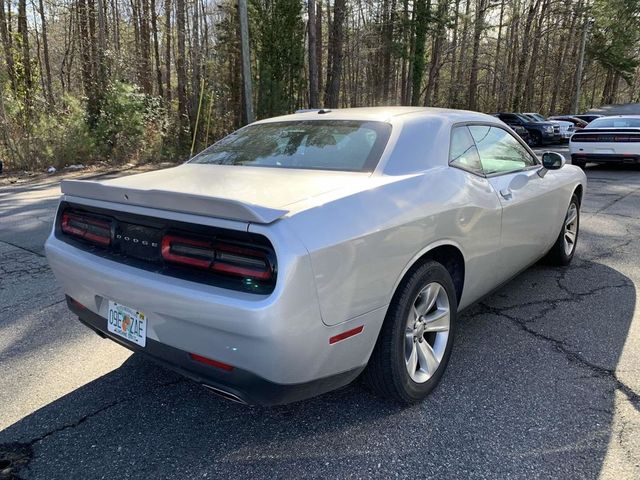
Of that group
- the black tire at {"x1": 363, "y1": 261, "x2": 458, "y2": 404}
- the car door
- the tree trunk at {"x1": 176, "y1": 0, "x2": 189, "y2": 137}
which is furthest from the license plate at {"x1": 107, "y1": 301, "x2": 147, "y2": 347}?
the tree trunk at {"x1": 176, "y1": 0, "x2": 189, "y2": 137}

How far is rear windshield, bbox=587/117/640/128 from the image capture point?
40.9 feet

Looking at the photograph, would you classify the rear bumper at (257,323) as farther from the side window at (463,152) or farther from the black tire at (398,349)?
the side window at (463,152)

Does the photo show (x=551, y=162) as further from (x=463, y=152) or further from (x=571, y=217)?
(x=463, y=152)

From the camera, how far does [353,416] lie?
254 cm

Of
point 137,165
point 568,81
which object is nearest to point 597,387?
point 137,165

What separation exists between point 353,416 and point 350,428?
3.9 inches

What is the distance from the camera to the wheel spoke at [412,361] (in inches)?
101

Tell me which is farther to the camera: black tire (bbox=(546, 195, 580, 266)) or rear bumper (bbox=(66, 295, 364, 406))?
black tire (bbox=(546, 195, 580, 266))

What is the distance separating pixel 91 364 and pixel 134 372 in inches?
13.2

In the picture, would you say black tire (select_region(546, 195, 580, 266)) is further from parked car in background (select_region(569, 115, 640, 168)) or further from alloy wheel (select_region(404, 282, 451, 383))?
parked car in background (select_region(569, 115, 640, 168))

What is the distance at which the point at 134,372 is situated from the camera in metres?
2.98

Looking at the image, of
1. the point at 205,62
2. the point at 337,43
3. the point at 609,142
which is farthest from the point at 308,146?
the point at 205,62

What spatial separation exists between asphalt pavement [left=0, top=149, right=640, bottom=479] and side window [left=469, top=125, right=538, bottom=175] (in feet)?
3.78

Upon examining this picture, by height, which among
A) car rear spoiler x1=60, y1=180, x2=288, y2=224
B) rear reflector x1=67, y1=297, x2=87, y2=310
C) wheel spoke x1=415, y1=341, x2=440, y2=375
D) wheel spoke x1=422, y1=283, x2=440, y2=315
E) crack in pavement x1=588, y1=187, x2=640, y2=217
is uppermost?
car rear spoiler x1=60, y1=180, x2=288, y2=224
